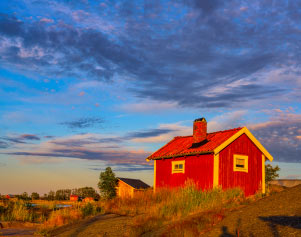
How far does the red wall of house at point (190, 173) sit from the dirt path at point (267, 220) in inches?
293

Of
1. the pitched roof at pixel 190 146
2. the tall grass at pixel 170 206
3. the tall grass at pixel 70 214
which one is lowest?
the tall grass at pixel 70 214

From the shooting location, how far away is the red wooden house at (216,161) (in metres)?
20.4

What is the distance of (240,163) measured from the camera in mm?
21656

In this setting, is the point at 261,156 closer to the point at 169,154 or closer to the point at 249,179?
the point at 249,179

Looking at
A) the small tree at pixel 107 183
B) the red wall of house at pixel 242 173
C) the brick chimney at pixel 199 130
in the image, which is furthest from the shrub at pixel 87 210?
the small tree at pixel 107 183

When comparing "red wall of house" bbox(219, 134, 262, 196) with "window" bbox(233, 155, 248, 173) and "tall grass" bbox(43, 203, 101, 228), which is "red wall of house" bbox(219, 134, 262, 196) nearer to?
"window" bbox(233, 155, 248, 173)

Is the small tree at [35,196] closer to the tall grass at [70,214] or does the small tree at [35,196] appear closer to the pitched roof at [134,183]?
the pitched roof at [134,183]

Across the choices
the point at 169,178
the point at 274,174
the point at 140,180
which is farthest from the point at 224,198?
the point at 140,180

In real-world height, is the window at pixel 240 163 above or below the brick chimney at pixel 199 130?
below

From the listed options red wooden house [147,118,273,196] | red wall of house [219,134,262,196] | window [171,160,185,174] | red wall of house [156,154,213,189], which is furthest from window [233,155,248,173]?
window [171,160,185,174]

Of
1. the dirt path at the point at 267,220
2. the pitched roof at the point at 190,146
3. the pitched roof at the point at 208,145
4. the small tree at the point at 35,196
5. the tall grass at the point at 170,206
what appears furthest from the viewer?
the small tree at the point at 35,196

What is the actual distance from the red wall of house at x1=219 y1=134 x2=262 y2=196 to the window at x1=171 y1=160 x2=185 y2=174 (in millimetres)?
3050

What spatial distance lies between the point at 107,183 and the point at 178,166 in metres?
24.4

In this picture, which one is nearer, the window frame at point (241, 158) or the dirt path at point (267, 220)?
the dirt path at point (267, 220)
